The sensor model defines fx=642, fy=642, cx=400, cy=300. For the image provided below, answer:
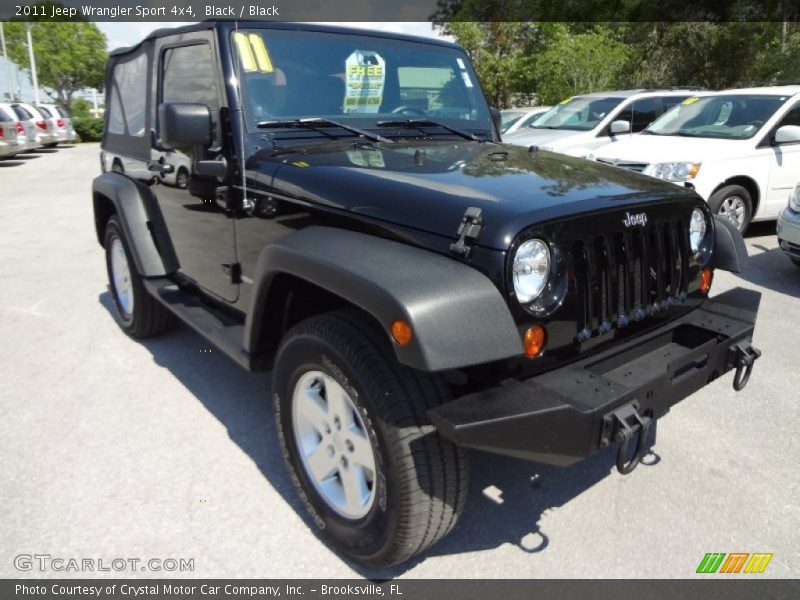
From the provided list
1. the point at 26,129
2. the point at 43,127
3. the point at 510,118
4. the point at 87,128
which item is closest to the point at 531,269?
the point at 510,118

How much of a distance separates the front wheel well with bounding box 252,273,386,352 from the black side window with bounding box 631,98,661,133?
8.85 m

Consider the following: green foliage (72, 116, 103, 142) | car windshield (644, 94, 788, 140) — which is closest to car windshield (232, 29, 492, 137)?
car windshield (644, 94, 788, 140)

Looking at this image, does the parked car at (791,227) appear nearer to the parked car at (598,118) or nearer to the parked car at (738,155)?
the parked car at (738,155)

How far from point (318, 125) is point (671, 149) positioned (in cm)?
550

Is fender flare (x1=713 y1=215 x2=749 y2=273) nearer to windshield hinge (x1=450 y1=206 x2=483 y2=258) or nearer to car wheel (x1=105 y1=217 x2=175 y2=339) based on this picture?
windshield hinge (x1=450 y1=206 x2=483 y2=258)

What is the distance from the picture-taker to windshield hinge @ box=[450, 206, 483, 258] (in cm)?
205

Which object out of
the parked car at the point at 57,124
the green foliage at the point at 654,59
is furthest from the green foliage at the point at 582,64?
the parked car at the point at 57,124

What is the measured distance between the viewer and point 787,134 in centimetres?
697

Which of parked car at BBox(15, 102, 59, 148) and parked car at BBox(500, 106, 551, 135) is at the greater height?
parked car at BBox(500, 106, 551, 135)

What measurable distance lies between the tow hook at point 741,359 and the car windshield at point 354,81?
1856 millimetres

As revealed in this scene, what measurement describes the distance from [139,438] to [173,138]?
1.57m

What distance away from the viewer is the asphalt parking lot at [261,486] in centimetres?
250

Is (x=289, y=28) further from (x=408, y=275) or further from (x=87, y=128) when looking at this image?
(x=87, y=128)
